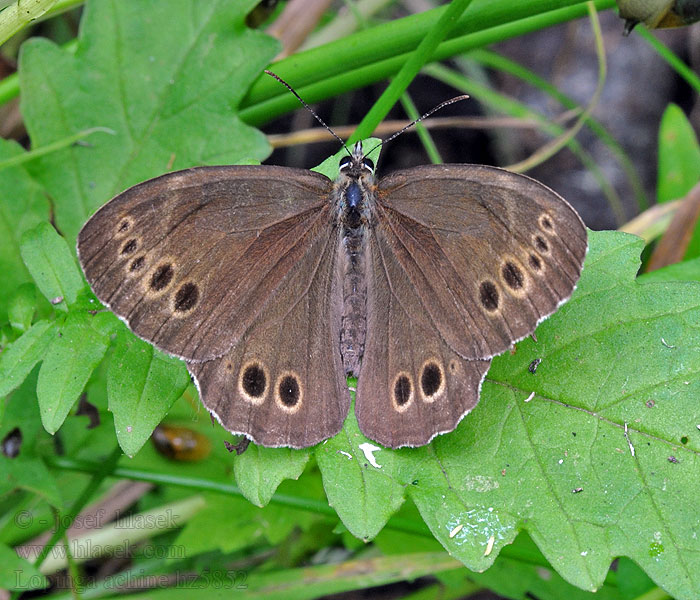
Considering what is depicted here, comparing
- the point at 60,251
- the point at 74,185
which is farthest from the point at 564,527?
the point at 74,185

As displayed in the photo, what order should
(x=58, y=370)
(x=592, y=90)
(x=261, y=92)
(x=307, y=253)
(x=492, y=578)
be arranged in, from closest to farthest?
(x=58, y=370) < (x=307, y=253) < (x=492, y=578) < (x=261, y=92) < (x=592, y=90)

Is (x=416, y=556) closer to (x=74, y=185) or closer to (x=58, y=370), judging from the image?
(x=58, y=370)

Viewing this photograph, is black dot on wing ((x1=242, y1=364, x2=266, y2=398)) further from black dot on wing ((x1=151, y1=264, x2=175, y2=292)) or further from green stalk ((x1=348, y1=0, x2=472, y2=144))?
green stalk ((x1=348, y1=0, x2=472, y2=144))

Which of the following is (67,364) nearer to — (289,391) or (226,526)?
(289,391)

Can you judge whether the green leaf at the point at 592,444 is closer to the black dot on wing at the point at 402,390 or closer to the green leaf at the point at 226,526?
the black dot on wing at the point at 402,390

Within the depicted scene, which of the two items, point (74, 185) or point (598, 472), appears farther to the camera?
point (74, 185)

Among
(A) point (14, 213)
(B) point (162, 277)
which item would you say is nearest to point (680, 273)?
(B) point (162, 277)

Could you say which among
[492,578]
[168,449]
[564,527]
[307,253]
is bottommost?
[492,578]

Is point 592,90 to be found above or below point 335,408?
below
